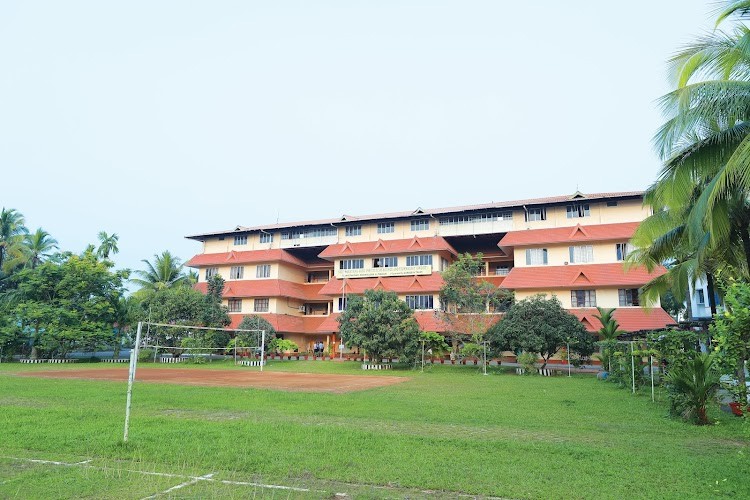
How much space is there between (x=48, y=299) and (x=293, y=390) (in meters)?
30.2

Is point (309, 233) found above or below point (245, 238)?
above

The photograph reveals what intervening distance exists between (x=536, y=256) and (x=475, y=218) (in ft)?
20.2

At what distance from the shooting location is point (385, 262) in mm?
43969

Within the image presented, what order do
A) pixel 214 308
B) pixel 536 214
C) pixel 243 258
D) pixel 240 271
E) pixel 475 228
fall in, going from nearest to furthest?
pixel 536 214 → pixel 214 308 → pixel 475 228 → pixel 243 258 → pixel 240 271

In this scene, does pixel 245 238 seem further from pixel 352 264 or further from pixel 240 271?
pixel 352 264

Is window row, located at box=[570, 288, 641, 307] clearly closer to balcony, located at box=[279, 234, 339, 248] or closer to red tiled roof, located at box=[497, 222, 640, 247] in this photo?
red tiled roof, located at box=[497, 222, 640, 247]

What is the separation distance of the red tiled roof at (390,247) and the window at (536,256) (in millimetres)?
6080

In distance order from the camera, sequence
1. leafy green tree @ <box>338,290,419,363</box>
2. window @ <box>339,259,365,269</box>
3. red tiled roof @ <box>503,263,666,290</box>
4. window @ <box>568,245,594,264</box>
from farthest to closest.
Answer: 1. window @ <box>339,259,365,269</box>
2. window @ <box>568,245,594,264</box>
3. red tiled roof @ <box>503,263,666,290</box>
4. leafy green tree @ <box>338,290,419,363</box>

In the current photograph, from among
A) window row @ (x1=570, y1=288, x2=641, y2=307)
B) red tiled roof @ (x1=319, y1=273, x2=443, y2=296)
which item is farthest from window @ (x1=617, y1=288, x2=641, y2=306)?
red tiled roof @ (x1=319, y1=273, x2=443, y2=296)

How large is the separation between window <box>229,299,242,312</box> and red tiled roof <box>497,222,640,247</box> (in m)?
24.5

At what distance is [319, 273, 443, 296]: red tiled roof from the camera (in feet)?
132

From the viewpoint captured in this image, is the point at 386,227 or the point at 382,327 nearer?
the point at 382,327

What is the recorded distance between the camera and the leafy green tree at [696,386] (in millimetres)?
11352

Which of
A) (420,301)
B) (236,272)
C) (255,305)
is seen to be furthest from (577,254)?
(236,272)
